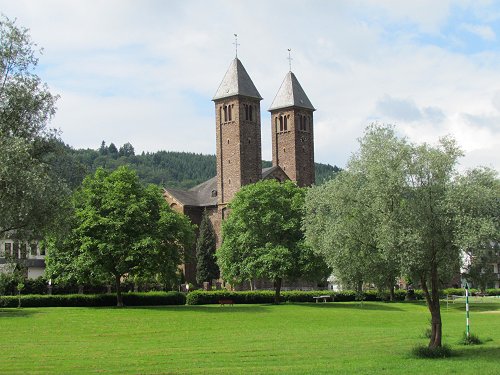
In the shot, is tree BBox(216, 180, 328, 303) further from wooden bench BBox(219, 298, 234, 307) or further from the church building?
the church building

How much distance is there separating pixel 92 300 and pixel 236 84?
143ft

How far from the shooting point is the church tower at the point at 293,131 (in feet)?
332

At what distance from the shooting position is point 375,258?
26.7 metres

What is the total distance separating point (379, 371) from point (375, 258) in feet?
18.3

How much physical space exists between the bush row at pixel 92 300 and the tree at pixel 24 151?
106ft

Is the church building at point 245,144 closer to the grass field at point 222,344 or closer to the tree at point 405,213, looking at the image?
the grass field at point 222,344

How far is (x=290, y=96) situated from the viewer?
103m

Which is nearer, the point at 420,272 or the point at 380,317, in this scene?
the point at 420,272

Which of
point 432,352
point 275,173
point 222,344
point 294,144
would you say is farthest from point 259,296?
point 432,352

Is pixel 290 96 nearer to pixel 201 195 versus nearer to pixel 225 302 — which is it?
pixel 201 195

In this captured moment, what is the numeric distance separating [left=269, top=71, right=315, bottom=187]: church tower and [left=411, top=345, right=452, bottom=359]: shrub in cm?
7463

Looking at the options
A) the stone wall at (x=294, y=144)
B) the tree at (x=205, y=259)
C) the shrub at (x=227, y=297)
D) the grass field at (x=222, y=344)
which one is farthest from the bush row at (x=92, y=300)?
the stone wall at (x=294, y=144)

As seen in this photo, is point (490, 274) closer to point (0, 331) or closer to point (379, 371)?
point (379, 371)

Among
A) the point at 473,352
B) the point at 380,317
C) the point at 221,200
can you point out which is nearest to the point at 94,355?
the point at 473,352
